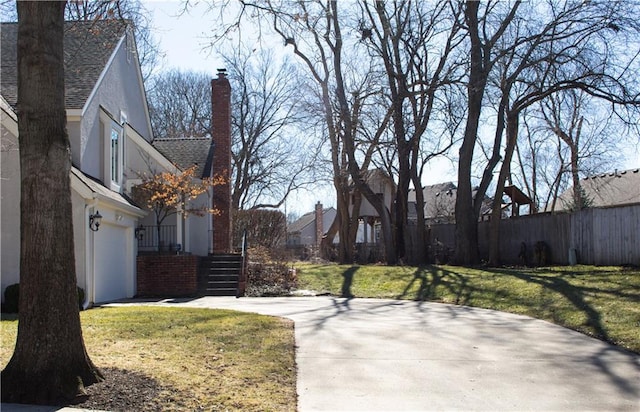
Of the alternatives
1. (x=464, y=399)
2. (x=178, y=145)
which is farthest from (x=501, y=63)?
(x=464, y=399)

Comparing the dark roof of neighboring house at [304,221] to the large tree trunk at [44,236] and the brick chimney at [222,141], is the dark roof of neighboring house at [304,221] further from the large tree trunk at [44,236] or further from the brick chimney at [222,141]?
the large tree trunk at [44,236]

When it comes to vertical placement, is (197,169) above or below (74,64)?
below

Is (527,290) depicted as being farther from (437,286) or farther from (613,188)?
(613,188)

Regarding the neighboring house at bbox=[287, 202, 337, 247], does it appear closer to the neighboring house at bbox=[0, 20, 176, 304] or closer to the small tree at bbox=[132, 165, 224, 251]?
the small tree at bbox=[132, 165, 224, 251]

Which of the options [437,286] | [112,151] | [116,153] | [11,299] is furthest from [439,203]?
[11,299]

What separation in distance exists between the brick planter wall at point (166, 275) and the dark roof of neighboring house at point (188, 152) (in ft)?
13.7

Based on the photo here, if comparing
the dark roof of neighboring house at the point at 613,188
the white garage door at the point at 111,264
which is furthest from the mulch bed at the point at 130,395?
the dark roof of neighboring house at the point at 613,188

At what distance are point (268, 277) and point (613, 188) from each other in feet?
82.8

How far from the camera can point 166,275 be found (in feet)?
59.7

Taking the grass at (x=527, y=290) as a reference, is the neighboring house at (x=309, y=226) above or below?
above

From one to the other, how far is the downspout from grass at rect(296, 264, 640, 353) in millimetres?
7472

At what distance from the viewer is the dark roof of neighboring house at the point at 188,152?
859 inches

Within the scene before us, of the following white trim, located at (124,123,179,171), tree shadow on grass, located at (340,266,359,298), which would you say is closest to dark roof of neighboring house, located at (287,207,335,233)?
tree shadow on grass, located at (340,266,359,298)

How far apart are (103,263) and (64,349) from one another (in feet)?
33.9
